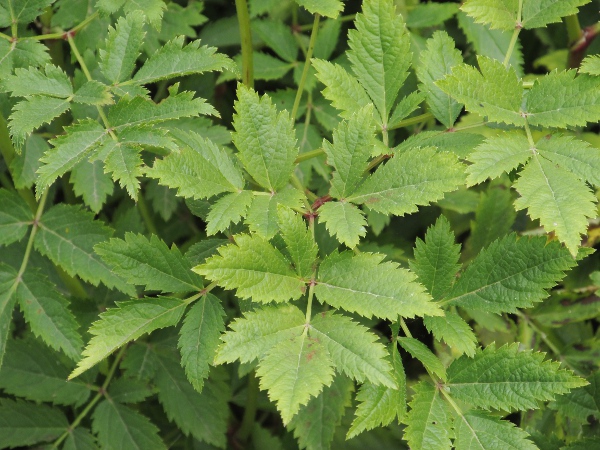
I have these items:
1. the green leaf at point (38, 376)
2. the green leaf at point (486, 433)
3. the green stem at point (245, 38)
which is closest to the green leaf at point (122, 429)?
the green leaf at point (38, 376)

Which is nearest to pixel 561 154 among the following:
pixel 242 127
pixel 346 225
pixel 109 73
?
pixel 346 225

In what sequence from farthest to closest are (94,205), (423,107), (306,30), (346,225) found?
(423,107), (306,30), (94,205), (346,225)

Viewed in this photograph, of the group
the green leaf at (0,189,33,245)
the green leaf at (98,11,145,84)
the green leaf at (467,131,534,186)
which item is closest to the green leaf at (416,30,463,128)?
the green leaf at (467,131,534,186)

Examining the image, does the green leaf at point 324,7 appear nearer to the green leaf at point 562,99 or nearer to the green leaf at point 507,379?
the green leaf at point 562,99

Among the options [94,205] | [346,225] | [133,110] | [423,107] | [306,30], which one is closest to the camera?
[346,225]

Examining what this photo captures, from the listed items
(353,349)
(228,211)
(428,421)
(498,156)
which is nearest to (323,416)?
(428,421)

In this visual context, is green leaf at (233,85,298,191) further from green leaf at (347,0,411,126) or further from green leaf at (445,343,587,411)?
green leaf at (445,343,587,411)

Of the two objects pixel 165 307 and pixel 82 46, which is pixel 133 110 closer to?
pixel 165 307
